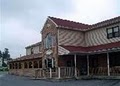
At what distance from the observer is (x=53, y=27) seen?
1247 inches

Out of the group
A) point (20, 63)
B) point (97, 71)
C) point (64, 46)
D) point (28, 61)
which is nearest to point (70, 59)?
point (64, 46)

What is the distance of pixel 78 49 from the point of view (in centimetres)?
3002

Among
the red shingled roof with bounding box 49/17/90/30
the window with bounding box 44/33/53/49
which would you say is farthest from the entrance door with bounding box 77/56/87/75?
the window with bounding box 44/33/53/49

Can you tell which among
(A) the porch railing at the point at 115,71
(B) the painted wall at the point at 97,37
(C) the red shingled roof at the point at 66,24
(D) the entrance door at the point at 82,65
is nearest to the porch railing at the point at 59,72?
(D) the entrance door at the point at 82,65

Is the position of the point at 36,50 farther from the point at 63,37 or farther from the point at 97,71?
the point at 97,71

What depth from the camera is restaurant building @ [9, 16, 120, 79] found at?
27.4 metres

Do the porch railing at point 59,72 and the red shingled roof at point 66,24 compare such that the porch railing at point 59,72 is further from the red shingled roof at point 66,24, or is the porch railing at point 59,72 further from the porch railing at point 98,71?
the red shingled roof at point 66,24

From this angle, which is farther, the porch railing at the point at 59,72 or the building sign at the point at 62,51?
the building sign at the point at 62,51

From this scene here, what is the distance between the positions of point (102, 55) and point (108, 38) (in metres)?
2.22

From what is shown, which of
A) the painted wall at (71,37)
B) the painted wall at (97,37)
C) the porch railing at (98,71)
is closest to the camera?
the porch railing at (98,71)

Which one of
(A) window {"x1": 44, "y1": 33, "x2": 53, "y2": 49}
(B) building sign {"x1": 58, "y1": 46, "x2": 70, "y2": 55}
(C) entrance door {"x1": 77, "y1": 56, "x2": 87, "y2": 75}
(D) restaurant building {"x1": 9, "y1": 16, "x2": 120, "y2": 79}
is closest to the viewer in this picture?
(D) restaurant building {"x1": 9, "y1": 16, "x2": 120, "y2": 79}

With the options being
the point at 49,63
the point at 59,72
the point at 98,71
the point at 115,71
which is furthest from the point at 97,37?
the point at 59,72

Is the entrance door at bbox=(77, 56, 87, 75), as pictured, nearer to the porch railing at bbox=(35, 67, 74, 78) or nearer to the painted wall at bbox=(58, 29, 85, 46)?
the porch railing at bbox=(35, 67, 74, 78)

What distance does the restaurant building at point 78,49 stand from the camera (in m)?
27.4
